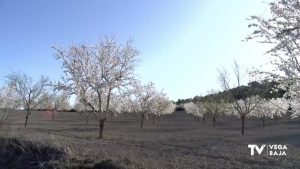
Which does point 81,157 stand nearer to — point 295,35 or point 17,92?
point 295,35

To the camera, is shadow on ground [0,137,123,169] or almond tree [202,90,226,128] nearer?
shadow on ground [0,137,123,169]

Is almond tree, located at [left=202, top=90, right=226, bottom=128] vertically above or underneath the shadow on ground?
above

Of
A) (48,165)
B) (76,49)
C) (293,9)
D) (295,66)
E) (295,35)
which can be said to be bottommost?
(48,165)

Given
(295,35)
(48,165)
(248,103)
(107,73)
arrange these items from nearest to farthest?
(295,35), (48,165), (107,73), (248,103)

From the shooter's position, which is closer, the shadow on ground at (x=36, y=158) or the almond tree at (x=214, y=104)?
the shadow on ground at (x=36, y=158)

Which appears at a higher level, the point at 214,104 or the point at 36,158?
the point at 214,104

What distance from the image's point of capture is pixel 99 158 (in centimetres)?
1382

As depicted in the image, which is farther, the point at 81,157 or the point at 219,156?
the point at 219,156

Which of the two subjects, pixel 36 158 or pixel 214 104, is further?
pixel 214 104

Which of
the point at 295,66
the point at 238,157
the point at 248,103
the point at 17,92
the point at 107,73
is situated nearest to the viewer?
the point at 295,66

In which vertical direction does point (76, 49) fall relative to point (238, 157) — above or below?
above

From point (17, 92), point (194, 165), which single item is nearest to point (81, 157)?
point (194, 165)

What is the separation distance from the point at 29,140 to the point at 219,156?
9.16 meters

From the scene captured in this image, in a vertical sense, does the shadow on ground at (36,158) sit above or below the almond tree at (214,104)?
below
